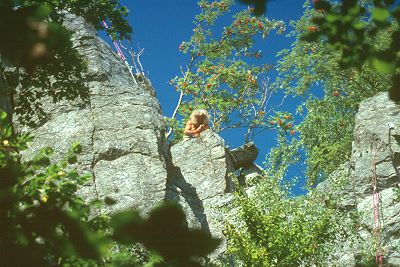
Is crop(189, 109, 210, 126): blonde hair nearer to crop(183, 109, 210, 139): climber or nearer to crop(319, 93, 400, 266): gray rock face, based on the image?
crop(183, 109, 210, 139): climber

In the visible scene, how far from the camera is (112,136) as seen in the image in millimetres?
13031

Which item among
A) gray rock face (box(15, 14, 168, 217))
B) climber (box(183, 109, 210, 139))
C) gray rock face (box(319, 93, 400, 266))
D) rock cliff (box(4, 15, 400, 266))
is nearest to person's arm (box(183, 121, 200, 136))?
climber (box(183, 109, 210, 139))

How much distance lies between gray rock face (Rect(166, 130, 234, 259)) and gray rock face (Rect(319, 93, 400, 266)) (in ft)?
9.79

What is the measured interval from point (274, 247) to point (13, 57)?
10.3 m

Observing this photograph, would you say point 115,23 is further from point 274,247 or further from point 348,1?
point 348,1

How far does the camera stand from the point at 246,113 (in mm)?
25984

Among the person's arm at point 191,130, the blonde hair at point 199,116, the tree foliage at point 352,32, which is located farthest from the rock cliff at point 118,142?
the tree foliage at point 352,32

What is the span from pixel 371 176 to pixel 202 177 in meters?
5.22

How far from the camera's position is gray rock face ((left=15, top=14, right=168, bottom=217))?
39.8 feet

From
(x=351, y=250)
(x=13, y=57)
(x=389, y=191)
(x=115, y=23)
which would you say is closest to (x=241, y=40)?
(x=389, y=191)

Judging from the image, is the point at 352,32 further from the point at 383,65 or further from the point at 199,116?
the point at 199,116

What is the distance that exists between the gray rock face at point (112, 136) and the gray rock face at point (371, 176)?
464 centimetres

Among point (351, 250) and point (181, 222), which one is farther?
point (351, 250)

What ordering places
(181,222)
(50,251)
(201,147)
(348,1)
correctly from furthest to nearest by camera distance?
(201,147)
(348,1)
(50,251)
(181,222)
